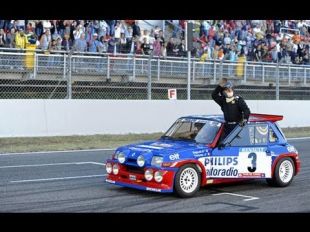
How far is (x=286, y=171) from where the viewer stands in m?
10.5

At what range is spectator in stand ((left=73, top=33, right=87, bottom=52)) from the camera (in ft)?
68.3

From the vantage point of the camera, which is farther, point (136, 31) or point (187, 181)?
point (136, 31)

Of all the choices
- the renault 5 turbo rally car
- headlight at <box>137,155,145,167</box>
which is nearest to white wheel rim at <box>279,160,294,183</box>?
the renault 5 turbo rally car

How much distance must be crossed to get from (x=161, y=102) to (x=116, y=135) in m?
2.39

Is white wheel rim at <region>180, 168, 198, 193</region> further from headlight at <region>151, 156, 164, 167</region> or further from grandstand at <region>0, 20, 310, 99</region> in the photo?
grandstand at <region>0, 20, 310, 99</region>

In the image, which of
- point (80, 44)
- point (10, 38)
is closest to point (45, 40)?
point (10, 38)

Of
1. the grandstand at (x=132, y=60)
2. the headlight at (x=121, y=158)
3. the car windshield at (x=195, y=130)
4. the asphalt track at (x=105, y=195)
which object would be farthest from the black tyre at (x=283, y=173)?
the grandstand at (x=132, y=60)

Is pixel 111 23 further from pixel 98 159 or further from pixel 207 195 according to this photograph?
pixel 207 195

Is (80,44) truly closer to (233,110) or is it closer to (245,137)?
(233,110)

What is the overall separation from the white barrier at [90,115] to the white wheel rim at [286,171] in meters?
9.57

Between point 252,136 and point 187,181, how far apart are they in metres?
1.79

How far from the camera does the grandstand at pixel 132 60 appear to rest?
1847 centimetres

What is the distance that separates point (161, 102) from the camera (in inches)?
819

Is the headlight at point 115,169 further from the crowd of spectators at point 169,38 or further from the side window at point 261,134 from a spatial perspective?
the crowd of spectators at point 169,38
